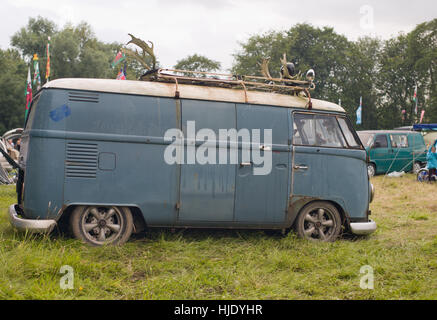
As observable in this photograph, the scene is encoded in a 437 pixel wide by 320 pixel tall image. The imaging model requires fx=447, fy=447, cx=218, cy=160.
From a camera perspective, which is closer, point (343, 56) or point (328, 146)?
point (328, 146)

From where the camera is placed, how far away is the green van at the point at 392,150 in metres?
17.4

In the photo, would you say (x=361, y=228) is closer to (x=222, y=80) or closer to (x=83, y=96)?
(x=222, y=80)

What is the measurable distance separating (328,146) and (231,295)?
3.21 metres

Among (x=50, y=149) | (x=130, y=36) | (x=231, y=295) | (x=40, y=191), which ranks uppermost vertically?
(x=130, y=36)

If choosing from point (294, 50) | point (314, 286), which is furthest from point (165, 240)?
point (294, 50)

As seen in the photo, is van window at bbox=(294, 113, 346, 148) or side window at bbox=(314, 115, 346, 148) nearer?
van window at bbox=(294, 113, 346, 148)

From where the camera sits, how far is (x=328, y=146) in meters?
6.72

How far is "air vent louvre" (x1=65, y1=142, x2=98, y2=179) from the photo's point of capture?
18.3 ft

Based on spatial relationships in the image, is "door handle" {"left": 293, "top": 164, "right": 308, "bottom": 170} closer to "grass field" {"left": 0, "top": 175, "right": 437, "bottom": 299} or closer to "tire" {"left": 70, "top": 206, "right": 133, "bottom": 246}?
"grass field" {"left": 0, "top": 175, "right": 437, "bottom": 299}

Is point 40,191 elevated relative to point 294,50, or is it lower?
lower

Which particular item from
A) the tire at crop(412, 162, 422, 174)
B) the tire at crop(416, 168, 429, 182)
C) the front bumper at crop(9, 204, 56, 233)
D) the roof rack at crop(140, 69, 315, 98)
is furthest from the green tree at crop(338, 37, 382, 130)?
the front bumper at crop(9, 204, 56, 233)

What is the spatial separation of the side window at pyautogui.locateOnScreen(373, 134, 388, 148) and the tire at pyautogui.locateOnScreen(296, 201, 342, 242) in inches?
458

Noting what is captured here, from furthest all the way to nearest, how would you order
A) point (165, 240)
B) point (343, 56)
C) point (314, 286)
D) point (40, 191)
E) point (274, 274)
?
point (343, 56) → point (165, 240) → point (40, 191) → point (274, 274) → point (314, 286)
